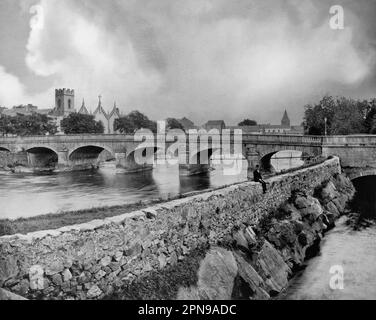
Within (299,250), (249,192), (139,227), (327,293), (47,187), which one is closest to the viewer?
(139,227)

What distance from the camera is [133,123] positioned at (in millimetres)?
104562

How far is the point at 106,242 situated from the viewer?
9.01 m

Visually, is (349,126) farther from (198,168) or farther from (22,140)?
(22,140)

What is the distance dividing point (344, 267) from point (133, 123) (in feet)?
302

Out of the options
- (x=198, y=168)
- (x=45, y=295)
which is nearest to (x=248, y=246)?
(x=45, y=295)

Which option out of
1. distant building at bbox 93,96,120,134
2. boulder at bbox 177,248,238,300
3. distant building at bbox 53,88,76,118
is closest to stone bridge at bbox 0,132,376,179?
distant building at bbox 53,88,76,118

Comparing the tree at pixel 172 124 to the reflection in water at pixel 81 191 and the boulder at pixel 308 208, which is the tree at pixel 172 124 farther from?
the boulder at pixel 308 208

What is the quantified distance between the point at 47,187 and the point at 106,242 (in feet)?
113

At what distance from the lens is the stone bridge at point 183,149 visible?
35.8 m

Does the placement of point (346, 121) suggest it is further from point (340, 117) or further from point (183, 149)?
point (183, 149)

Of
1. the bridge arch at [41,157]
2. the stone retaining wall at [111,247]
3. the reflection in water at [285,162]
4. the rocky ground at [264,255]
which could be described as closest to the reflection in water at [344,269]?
the rocky ground at [264,255]

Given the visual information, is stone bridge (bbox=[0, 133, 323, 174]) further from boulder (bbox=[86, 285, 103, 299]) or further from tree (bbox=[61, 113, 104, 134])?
boulder (bbox=[86, 285, 103, 299])

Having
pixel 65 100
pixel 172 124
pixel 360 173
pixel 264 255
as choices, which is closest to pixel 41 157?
pixel 65 100

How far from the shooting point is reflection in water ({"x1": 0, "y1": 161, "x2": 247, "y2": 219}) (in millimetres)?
29016
